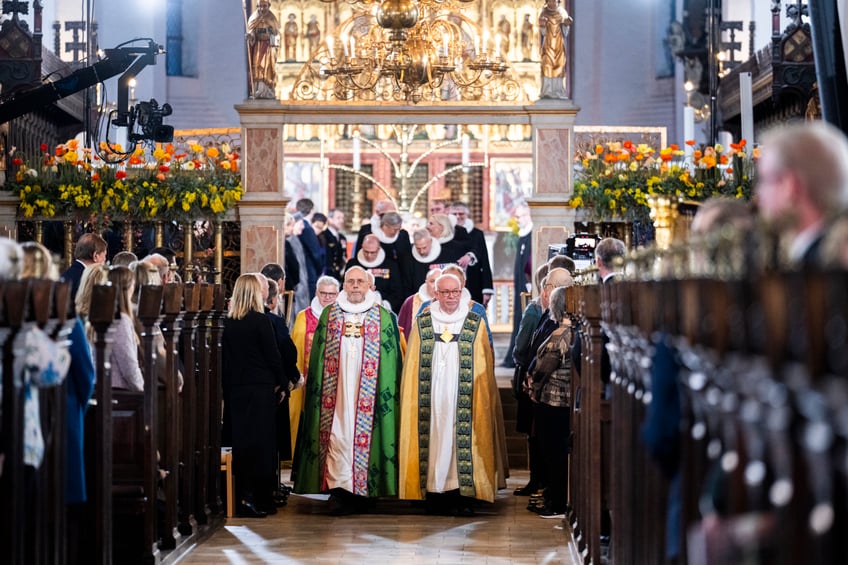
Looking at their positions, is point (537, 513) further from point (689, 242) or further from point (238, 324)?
point (689, 242)

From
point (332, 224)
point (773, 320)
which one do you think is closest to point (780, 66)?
point (332, 224)

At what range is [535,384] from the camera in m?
8.72

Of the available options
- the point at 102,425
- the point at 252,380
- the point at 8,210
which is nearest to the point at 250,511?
the point at 252,380

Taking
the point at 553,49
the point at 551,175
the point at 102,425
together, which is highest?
the point at 553,49

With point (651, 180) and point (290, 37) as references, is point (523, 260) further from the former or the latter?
point (290, 37)

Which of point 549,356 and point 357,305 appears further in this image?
point 357,305

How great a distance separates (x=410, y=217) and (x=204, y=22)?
5948 millimetres

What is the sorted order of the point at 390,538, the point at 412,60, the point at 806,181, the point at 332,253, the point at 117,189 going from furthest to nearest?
1. the point at 332,253
2. the point at 117,189
3. the point at 412,60
4. the point at 390,538
5. the point at 806,181

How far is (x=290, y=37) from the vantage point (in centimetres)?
2059

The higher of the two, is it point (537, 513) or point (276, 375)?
point (276, 375)

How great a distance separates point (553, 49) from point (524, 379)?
4.91m

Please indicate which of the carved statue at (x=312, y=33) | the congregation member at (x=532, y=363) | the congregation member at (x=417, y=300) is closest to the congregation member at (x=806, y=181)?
the congregation member at (x=532, y=363)

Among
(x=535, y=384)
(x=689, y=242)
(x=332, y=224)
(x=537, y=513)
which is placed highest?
(x=332, y=224)

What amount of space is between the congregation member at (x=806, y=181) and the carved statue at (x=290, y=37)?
18.1 m
